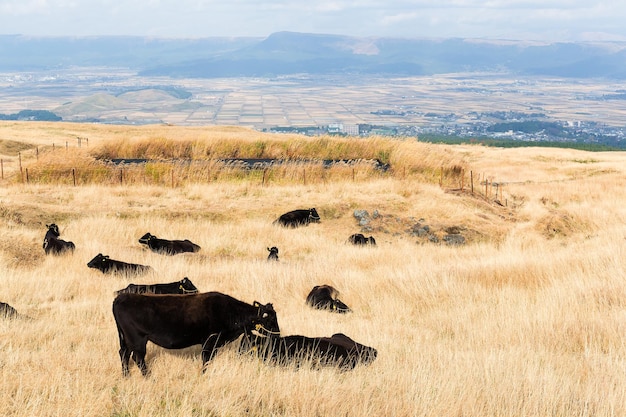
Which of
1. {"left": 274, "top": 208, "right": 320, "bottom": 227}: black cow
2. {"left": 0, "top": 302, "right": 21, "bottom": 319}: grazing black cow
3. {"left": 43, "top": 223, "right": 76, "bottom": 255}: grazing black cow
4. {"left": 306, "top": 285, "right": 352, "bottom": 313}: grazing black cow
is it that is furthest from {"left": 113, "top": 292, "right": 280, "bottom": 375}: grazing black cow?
{"left": 274, "top": 208, "right": 320, "bottom": 227}: black cow

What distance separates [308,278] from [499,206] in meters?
13.9

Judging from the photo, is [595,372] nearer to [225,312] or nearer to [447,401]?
[447,401]

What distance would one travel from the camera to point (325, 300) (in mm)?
10578

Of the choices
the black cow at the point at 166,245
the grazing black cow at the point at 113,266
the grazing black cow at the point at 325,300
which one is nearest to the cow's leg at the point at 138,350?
the grazing black cow at the point at 325,300

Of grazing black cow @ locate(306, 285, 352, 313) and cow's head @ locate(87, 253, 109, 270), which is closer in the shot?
grazing black cow @ locate(306, 285, 352, 313)

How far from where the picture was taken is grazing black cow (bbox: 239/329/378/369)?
22.2 feet

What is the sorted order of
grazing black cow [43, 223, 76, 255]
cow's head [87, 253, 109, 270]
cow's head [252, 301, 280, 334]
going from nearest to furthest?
cow's head [252, 301, 280, 334], cow's head [87, 253, 109, 270], grazing black cow [43, 223, 76, 255]

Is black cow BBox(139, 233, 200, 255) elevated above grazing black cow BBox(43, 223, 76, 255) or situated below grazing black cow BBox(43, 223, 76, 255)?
below

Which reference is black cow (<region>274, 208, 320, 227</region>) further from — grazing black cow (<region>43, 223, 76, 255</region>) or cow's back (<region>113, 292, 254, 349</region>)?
cow's back (<region>113, 292, 254, 349</region>)

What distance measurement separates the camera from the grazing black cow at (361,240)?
16.8 meters

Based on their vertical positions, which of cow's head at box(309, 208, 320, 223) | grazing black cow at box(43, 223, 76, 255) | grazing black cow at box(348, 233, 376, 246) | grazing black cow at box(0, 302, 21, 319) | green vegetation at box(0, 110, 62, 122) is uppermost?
grazing black cow at box(0, 302, 21, 319)

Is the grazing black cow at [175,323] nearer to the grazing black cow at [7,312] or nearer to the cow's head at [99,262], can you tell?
the grazing black cow at [7,312]

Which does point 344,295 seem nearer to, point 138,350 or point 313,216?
point 138,350

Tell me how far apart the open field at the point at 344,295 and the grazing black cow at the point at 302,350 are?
200 millimetres
